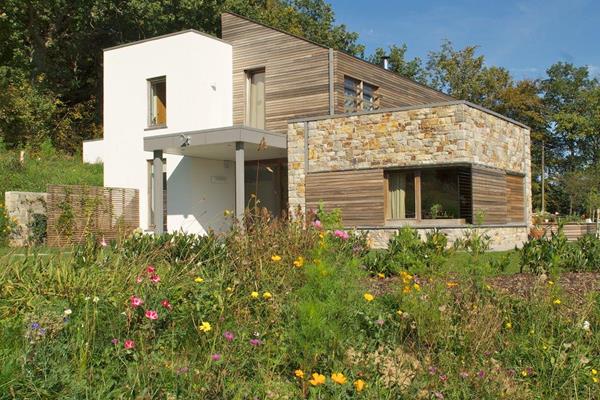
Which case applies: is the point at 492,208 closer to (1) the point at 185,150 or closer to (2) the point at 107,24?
(1) the point at 185,150

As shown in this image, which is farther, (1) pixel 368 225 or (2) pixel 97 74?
(2) pixel 97 74

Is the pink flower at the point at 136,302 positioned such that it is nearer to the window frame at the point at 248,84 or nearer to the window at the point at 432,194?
the window at the point at 432,194

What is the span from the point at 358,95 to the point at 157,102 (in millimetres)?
5977

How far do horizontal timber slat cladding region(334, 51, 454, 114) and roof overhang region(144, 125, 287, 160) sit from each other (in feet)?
6.81

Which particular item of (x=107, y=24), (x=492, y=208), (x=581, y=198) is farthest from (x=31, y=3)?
(x=581, y=198)

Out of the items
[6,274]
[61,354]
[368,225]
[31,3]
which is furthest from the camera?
[31,3]

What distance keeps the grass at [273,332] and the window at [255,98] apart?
1263cm

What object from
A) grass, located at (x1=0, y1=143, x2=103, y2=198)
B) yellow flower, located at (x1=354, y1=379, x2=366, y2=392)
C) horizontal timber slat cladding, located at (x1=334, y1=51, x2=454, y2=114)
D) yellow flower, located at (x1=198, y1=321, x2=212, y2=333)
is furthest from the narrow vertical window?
yellow flower, located at (x1=354, y1=379, x2=366, y2=392)

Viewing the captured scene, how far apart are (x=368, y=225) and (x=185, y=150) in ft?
17.3

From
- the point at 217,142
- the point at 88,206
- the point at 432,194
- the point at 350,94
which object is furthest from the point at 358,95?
the point at 88,206

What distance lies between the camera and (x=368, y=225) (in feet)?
45.1

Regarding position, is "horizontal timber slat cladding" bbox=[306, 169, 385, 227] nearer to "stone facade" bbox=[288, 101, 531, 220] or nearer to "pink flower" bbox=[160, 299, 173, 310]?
"stone facade" bbox=[288, 101, 531, 220]

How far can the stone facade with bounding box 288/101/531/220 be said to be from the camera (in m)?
12.8

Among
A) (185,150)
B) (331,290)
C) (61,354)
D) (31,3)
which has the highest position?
(31,3)
